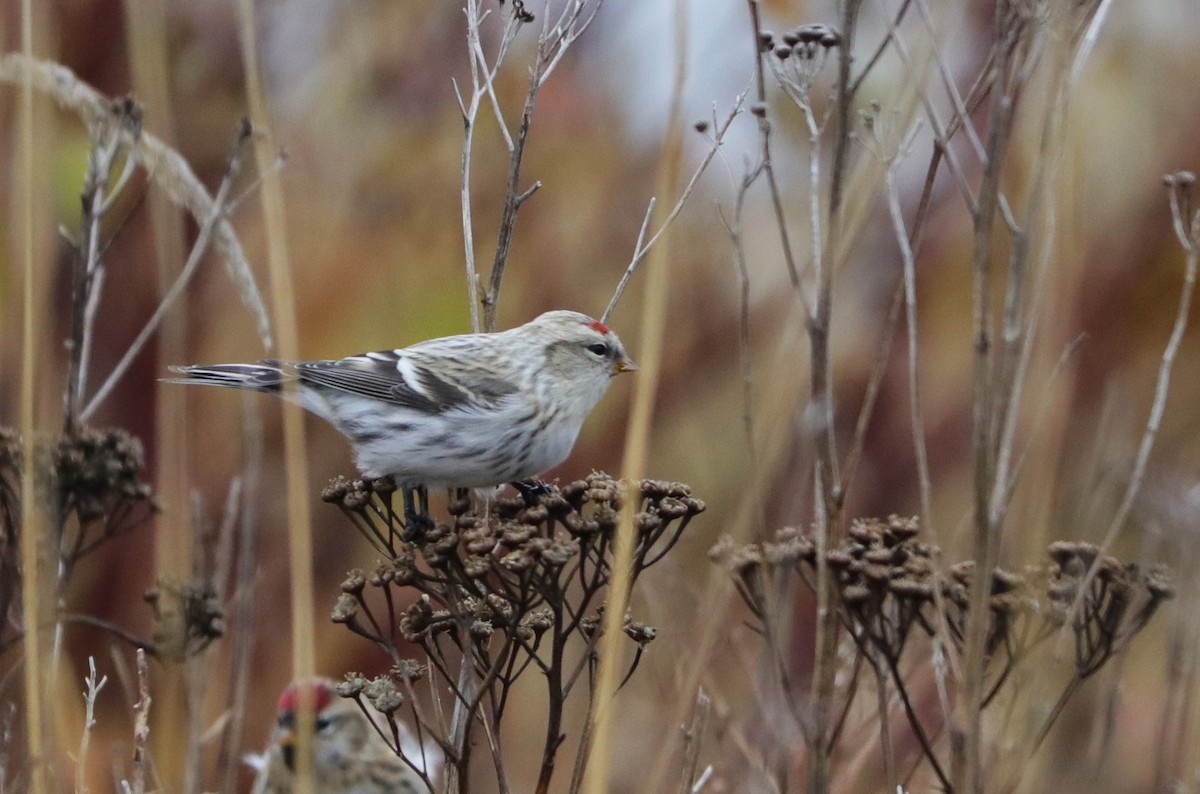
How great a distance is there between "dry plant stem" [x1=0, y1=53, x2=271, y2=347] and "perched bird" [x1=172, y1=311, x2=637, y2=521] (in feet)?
0.97

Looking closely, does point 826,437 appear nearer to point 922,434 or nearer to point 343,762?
point 922,434

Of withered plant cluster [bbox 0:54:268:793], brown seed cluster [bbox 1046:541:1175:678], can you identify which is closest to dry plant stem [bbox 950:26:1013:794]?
brown seed cluster [bbox 1046:541:1175:678]

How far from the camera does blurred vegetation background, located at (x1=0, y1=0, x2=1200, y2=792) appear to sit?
12.3ft

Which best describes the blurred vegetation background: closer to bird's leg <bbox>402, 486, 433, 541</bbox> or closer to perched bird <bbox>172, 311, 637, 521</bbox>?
perched bird <bbox>172, 311, 637, 521</bbox>

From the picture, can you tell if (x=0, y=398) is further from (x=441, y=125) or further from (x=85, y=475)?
(x=441, y=125)

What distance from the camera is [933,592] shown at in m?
1.52

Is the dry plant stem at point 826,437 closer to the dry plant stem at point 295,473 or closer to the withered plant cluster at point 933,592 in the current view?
the withered plant cluster at point 933,592

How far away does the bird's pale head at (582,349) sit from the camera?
8.71 feet

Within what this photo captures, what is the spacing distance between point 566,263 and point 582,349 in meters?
1.35

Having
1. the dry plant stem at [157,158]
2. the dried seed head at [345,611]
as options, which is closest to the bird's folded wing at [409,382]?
the dry plant stem at [157,158]

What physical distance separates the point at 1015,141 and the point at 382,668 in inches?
103

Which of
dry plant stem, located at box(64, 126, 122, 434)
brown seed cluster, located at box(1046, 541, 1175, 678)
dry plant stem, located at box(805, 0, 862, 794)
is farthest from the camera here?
dry plant stem, located at box(64, 126, 122, 434)

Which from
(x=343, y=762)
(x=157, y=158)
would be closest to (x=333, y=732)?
(x=343, y=762)

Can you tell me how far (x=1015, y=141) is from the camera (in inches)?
157
